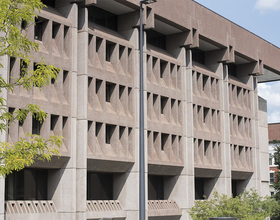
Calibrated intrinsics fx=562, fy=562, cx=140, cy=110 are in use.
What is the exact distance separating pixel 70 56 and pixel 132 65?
6.47m

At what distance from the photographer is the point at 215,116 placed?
174 ft

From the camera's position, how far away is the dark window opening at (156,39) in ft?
160

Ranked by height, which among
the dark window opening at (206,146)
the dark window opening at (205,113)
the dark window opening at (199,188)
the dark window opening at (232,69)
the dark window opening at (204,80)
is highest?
the dark window opening at (232,69)

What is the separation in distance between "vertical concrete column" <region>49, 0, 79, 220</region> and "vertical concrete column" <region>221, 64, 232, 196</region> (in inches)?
811

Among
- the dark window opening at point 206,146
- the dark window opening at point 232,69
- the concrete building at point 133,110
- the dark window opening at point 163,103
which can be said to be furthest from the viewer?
the dark window opening at point 232,69

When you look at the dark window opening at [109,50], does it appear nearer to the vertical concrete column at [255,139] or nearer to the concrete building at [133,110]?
the concrete building at [133,110]

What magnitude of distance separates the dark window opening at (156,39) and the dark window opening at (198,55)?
5363 mm

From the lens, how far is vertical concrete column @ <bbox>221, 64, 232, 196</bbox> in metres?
52.9

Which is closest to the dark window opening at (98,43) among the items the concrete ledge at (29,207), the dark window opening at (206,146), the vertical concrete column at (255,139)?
the concrete ledge at (29,207)

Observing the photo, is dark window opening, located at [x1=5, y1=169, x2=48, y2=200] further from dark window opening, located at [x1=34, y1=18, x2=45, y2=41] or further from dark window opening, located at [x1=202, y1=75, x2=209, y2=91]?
dark window opening, located at [x1=202, y1=75, x2=209, y2=91]

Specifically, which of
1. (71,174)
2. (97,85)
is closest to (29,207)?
(71,174)

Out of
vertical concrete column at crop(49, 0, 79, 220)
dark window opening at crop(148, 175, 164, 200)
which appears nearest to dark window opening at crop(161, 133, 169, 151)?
dark window opening at crop(148, 175, 164, 200)

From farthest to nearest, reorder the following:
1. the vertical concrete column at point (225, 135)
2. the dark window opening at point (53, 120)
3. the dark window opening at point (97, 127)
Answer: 1. the vertical concrete column at point (225, 135)
2. the dark window opening at point (97, 127)
3. the dark window opening at point (53, 120)

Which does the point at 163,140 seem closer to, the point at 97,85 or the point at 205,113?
the point at 205,113
